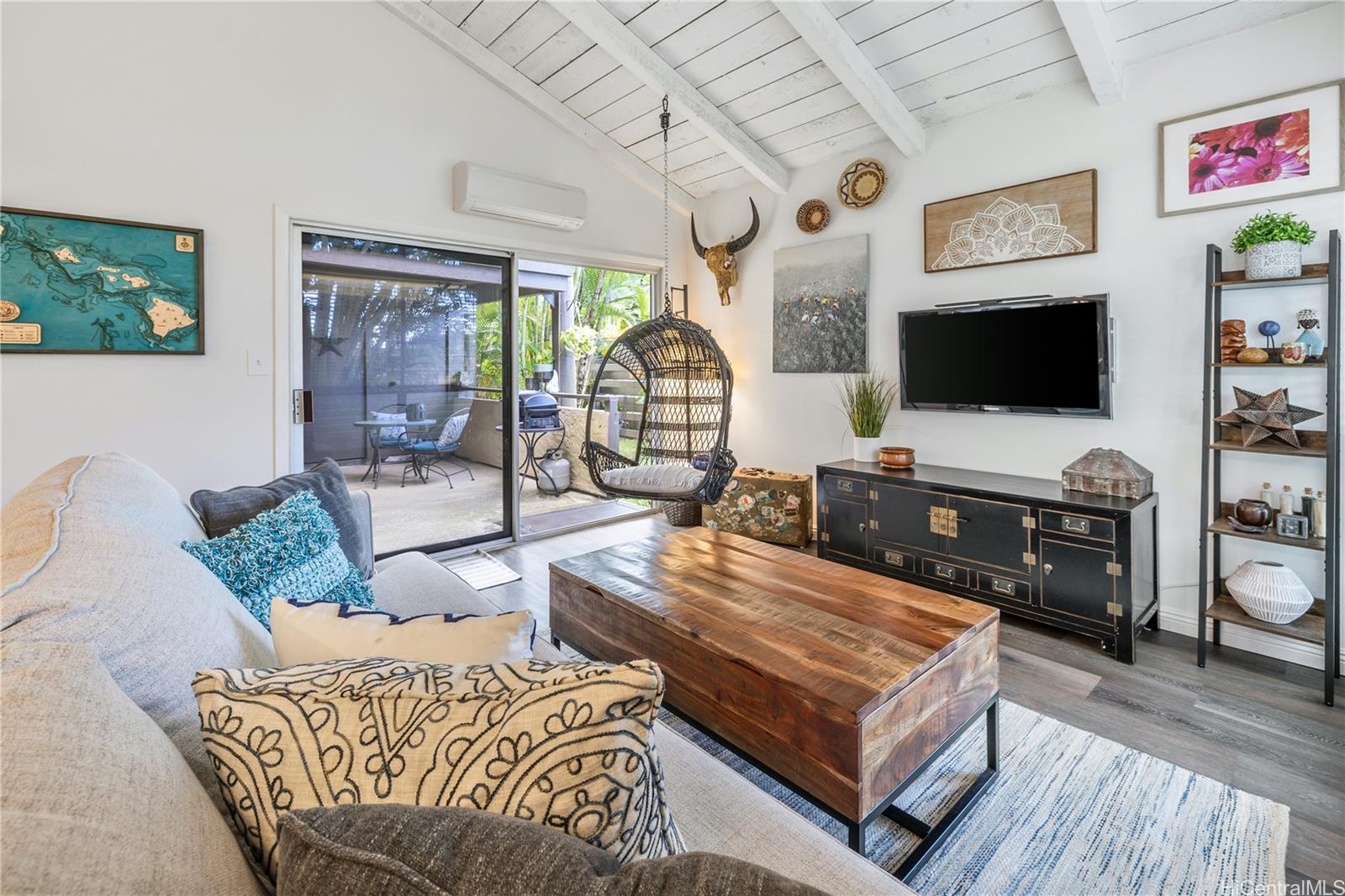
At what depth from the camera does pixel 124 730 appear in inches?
23.3

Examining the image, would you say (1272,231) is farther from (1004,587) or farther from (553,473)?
(553,473)

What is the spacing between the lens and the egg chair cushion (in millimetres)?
3365

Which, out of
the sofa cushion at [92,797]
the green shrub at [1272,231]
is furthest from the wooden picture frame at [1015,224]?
the sofa cushion at [92,797]

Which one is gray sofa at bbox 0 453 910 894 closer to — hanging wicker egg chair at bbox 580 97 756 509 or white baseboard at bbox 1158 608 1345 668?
hanging wicker egg chair at bbox 580 97 756 509

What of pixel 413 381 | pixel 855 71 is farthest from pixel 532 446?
pixel 855 71

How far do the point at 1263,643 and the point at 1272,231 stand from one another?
1.64m

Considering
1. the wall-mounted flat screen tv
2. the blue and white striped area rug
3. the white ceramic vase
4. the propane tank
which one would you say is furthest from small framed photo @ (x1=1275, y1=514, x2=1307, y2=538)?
the propane tank

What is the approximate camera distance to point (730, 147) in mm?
3924

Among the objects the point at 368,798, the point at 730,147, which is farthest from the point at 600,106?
the point at 368,798

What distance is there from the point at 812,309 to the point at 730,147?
115 cm

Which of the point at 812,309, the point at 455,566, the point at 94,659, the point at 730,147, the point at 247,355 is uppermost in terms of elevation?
the point at 730,147

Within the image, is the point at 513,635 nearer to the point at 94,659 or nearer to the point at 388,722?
the point at 388,722

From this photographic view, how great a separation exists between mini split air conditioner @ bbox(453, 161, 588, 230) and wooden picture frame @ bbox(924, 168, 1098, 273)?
7.25ft

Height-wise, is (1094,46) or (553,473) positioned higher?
(1094,46)
